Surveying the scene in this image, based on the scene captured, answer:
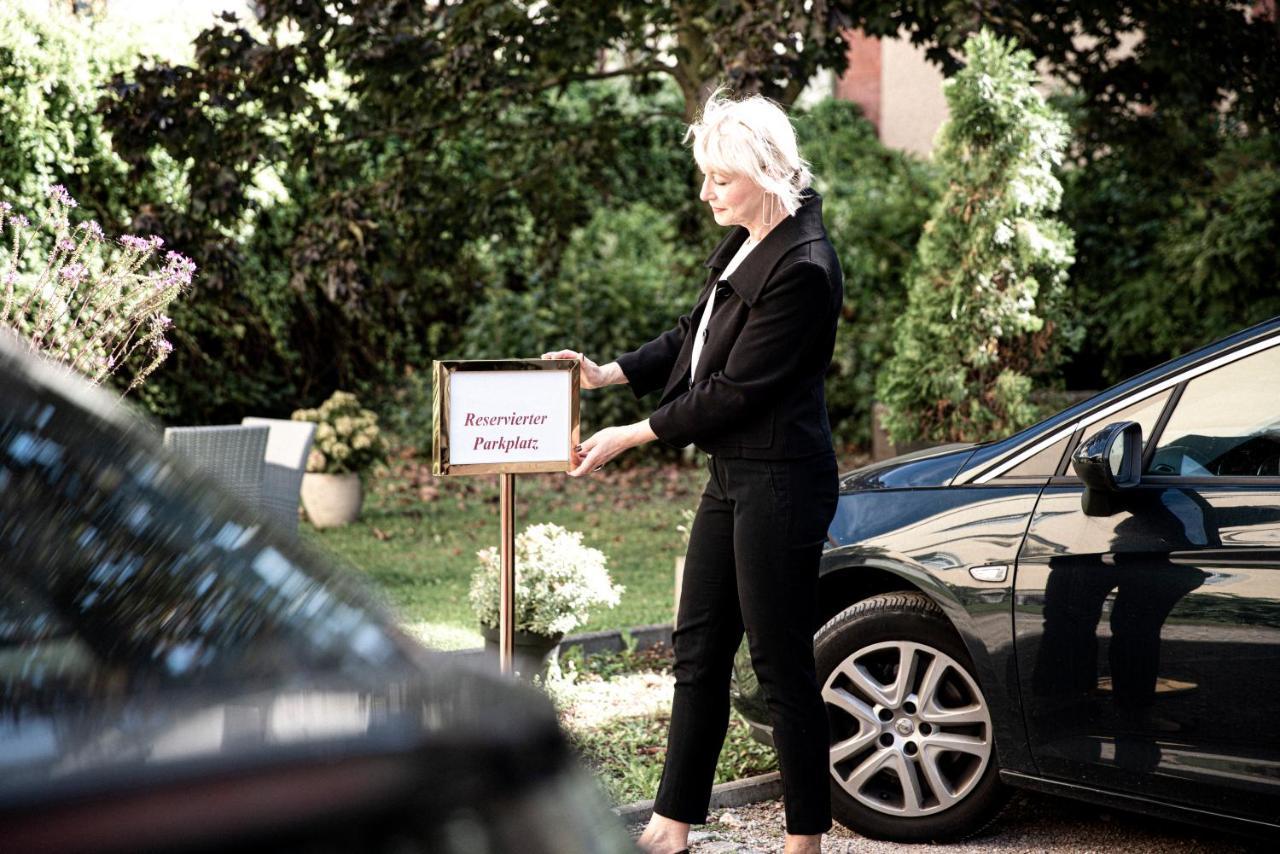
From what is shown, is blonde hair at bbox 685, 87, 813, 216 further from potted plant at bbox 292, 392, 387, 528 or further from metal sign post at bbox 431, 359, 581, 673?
potted plant at bbox 292, 392, 387, 528

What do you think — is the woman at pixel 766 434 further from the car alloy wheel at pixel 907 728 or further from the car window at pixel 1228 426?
the car window at pixel 1228 426

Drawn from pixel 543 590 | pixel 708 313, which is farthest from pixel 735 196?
pixel 543 590

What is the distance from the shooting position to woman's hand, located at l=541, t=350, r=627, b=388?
13.8 feet

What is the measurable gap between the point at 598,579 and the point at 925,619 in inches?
70.7

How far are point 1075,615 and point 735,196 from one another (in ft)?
A: 4.66

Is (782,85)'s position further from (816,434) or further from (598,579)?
(816,434)

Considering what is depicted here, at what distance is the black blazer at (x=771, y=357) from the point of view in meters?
3.61

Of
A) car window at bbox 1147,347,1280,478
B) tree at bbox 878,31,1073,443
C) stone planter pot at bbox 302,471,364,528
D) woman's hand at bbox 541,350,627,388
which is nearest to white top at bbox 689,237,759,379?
woman's hand at bbox 541,350,627,388

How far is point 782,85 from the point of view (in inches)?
349

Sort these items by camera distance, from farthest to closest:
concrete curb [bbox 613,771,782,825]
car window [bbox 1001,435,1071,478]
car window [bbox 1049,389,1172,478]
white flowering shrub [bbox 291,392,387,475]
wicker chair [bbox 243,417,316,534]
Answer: white flowering shrub [bbox 291,392,387,475] < wicker chair [bbox 243,417,316,534] < concrete curb [bbox 613,771,782,825] < car window [bbox 1001,435,1071,478] < car window [bbox 1049,389,1172,478]

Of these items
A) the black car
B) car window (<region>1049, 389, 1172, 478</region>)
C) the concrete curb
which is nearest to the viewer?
the black car

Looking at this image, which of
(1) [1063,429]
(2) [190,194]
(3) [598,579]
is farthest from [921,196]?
(1) [1063,429]

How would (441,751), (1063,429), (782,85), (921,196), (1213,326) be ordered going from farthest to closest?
(921,196)
(1213,326)
(782,85)
(1063,429)
(441,751)

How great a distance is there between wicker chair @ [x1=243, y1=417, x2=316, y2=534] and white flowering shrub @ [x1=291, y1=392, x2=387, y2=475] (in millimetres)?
2368
